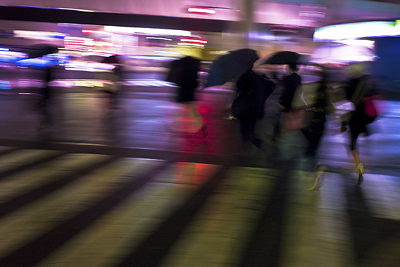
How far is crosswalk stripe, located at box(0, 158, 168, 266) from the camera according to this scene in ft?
13.3

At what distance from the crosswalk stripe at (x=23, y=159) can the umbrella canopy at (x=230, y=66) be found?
3.05 metres

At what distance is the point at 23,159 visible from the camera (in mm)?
7777

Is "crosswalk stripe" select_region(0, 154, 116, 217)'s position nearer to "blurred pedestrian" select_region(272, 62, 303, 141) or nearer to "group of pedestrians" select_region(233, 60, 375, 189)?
"blurred pedestrian" select_region(272, 62, 303, 141)

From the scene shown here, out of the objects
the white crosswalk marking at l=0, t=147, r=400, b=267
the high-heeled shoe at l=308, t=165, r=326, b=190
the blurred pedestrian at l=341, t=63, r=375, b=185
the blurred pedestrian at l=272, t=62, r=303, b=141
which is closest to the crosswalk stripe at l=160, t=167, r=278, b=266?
the white crosswalk marking at l=0, t=147, r=400, b=267

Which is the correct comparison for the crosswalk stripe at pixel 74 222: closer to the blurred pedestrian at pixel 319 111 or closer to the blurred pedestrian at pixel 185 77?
the blurred pedestrian at pixel 319 111

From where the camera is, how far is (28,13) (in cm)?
2805

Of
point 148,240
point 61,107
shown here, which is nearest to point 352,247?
point 148,240

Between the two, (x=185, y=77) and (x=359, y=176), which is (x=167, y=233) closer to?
(x=359, y=176)

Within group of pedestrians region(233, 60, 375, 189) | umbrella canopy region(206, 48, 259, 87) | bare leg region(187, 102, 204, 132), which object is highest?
umbrella canopy region(206, 48, 259, 87)

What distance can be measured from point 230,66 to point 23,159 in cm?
382

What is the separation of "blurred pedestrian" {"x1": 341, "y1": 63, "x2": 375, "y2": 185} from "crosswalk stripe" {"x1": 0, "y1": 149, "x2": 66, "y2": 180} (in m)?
4.92

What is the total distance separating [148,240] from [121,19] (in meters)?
25.4

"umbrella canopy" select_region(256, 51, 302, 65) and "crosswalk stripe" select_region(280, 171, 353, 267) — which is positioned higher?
"umbrella canopy" select_region(256, 51, 302, 65)

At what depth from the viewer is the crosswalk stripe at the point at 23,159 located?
23.3 feet
